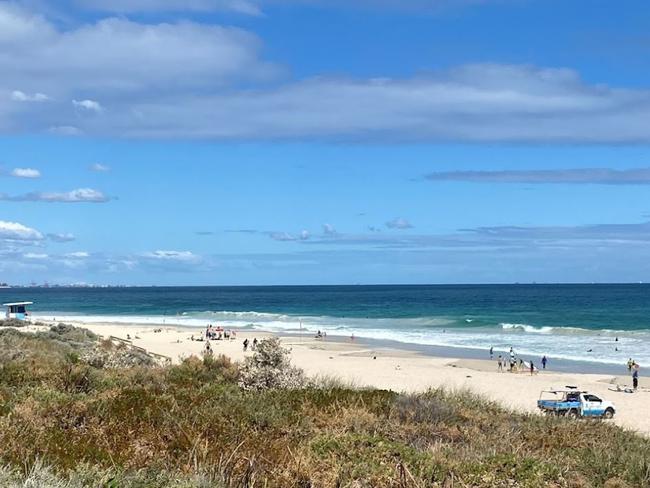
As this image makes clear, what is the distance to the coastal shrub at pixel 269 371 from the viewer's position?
11.7m

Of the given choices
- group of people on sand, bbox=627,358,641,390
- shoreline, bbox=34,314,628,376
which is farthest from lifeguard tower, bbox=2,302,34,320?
group of people on sand, bbox=627,358,641,390

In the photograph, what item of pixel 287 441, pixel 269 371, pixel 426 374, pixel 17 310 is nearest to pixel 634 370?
pixel 426 374

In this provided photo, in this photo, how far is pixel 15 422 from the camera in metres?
7.12

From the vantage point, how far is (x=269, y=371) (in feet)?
39.0

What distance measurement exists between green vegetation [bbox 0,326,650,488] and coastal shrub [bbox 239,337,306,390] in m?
1.07

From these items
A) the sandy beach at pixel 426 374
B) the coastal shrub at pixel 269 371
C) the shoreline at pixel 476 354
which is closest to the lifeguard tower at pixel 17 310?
the sandy beach at pixel 426 374

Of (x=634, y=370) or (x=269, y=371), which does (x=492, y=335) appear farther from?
(x=269, y=371)

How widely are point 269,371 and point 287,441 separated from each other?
16.8 feet

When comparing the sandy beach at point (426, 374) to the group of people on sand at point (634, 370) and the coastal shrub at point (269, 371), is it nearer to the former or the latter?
the group of people on sand at point (634, 370)

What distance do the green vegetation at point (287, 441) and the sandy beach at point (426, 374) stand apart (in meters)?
10.4

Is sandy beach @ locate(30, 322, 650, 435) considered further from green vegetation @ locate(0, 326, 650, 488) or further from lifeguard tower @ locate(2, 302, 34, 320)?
green vegetation @ locate(0, 326, 650, 488)

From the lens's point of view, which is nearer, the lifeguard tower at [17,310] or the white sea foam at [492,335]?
the white sea foam at [492,335]

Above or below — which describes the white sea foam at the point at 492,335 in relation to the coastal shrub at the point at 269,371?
below

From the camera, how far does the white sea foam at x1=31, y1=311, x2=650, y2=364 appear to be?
45719 millimetres
